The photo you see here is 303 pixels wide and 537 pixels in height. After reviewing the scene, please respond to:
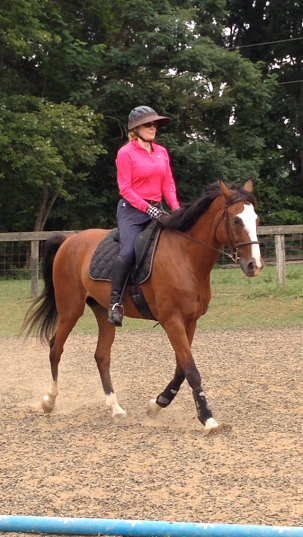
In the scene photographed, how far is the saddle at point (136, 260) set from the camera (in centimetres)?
612

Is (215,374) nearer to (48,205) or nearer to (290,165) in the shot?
(48,205)

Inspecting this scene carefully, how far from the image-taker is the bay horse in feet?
18.2

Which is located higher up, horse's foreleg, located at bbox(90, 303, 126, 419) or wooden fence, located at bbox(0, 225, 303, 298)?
wooden fence, located at bbox(0, 225, 303, 298)

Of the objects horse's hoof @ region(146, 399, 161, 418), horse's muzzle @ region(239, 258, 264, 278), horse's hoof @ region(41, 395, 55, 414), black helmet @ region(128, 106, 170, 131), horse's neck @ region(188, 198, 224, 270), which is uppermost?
black helmet @ region(128, 106, 170, 131)

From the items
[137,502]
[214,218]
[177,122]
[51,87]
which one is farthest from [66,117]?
[137,502]

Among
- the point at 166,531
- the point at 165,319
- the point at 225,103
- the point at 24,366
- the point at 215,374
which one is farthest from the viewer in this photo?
the point at 225,103

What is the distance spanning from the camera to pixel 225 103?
91.3 ft

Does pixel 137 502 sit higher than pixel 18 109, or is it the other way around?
pixel 18 109

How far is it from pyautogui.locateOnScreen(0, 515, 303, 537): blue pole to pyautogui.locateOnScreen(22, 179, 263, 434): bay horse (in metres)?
2.12

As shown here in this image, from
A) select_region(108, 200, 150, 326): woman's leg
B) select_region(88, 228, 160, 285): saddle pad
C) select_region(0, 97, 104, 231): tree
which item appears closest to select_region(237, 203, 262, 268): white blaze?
select_region(88, 228, 160, 285): saddle pad

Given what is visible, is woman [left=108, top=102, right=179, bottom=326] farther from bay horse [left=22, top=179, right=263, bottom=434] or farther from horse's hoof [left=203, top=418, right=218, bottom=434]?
horse's hoof [left=203, top=418, right=218, bottom=434]

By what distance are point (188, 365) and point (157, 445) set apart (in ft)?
2.59

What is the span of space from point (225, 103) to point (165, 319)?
23.2 m

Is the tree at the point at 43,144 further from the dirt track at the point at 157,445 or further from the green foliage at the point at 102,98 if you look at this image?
the dirt track at the point at 157,445
